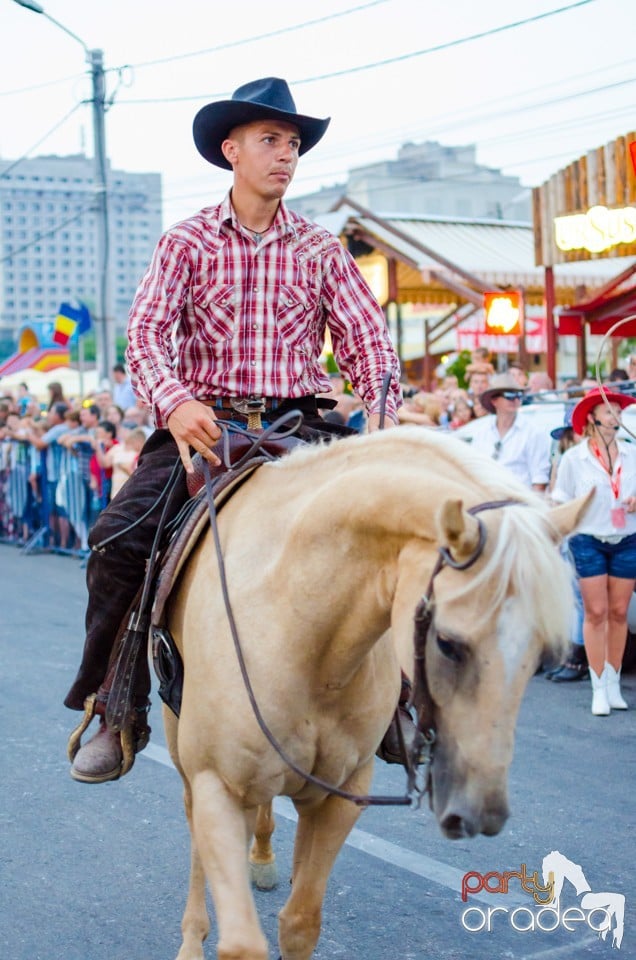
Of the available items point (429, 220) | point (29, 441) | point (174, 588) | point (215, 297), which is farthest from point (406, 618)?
point (429, 220)

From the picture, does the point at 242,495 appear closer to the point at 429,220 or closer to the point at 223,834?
the point at 223,834

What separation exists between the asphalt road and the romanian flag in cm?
1600

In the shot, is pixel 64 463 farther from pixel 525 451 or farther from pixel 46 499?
pixel 525 451

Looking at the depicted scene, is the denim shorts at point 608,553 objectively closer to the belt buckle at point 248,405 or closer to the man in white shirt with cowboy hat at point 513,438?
the man in white shirt with cowboy hat at point 513,438

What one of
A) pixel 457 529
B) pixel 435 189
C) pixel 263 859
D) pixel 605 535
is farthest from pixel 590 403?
pixel 435 189

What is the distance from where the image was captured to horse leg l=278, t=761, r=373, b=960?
3.48 meters

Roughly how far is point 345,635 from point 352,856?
2.30m

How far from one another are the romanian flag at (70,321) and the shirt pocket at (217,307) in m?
19.3

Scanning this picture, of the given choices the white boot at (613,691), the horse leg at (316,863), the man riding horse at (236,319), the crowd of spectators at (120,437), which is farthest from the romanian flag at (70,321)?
the horse leg at (316,863)

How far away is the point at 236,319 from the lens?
391 cm

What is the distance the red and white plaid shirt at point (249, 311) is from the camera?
3.82 m

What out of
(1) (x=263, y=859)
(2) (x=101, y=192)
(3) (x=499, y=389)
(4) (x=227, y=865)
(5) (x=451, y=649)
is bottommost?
(1) (x=263, y=859)

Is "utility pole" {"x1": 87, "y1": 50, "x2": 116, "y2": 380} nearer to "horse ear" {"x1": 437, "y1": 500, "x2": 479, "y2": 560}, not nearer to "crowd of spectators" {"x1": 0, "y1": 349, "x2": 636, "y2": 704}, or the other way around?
"crowd of spectators" {"x1": 0, "y1": 349, "x2": 636, "y2": 704}

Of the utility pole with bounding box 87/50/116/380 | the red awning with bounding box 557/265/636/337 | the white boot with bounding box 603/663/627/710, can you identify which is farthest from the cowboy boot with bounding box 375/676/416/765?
the utility pole with bounding box 87/50/116/380
